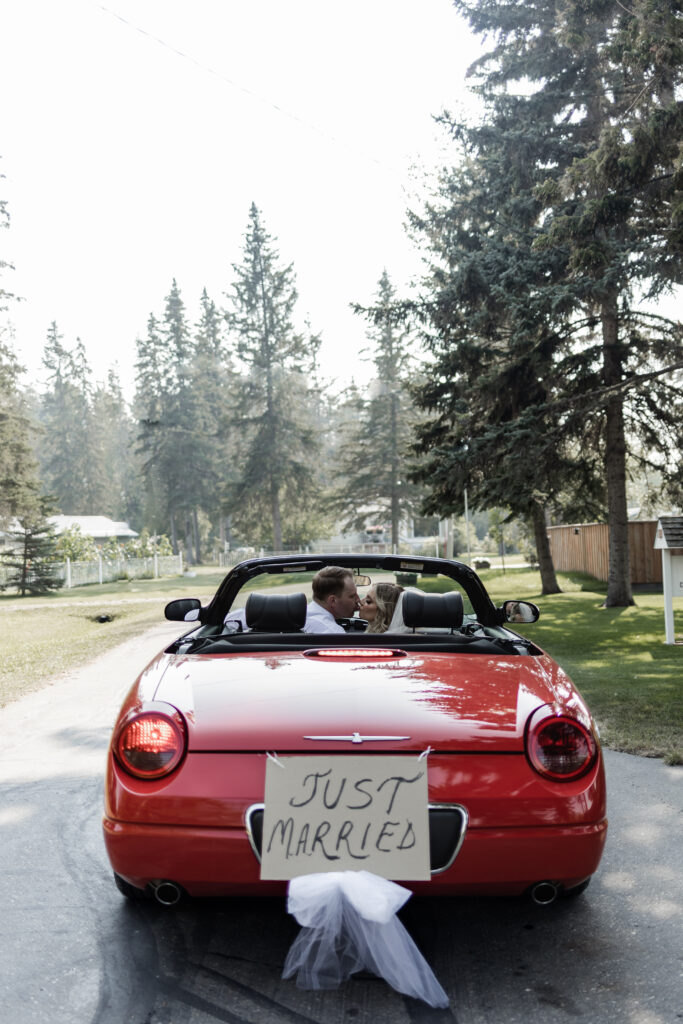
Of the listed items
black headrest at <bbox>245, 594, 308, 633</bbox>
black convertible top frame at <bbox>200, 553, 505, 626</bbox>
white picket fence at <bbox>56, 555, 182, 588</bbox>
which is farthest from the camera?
white picket fence at <bbox>56, 555, 182, 588</bbox>

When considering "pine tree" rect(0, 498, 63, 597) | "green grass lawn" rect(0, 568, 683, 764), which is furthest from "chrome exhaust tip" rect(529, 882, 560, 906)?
"pine tree" rect(0, 498, 63, 597)

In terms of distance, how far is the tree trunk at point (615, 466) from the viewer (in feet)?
63.4

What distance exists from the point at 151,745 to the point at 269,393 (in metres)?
53.1

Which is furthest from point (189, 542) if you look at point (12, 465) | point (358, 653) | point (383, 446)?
point (358, 653)

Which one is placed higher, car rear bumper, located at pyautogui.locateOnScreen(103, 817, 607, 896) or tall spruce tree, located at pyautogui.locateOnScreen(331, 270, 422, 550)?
tall spruce tree, located at pyautogui.locateOnScreen(331, 270, 422, 550)

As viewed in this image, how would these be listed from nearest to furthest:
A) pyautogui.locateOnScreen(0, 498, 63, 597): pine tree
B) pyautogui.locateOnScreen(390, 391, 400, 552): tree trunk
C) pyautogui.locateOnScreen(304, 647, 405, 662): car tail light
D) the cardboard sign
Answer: the cardboard sign, pyautogui.locateOnScreen(304, 647, 405, 662): car tail light, pyautogui.locateOnScreen(0, 498, 63, 597): pine tree, pyautogui.locateOnScreen(390, 391, 400, 552): tree trunk

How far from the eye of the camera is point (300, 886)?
273 centimetres

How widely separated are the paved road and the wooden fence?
838 inches

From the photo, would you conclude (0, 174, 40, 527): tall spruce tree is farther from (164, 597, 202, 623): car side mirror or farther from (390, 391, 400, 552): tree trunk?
(164, 597, 202, 623): car side mirror

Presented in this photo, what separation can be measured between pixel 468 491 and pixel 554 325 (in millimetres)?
3691

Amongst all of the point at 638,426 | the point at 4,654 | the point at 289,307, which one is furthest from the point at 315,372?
the point at 4,654

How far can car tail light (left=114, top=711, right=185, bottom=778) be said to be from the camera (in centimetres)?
294

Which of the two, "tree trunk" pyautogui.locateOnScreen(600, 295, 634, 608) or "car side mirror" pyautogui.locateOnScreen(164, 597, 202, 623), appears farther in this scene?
"tree trunk" pyautogui.locateOnScreen(600, 295, 634, 608)

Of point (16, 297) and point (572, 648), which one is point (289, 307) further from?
point (572, 648)
